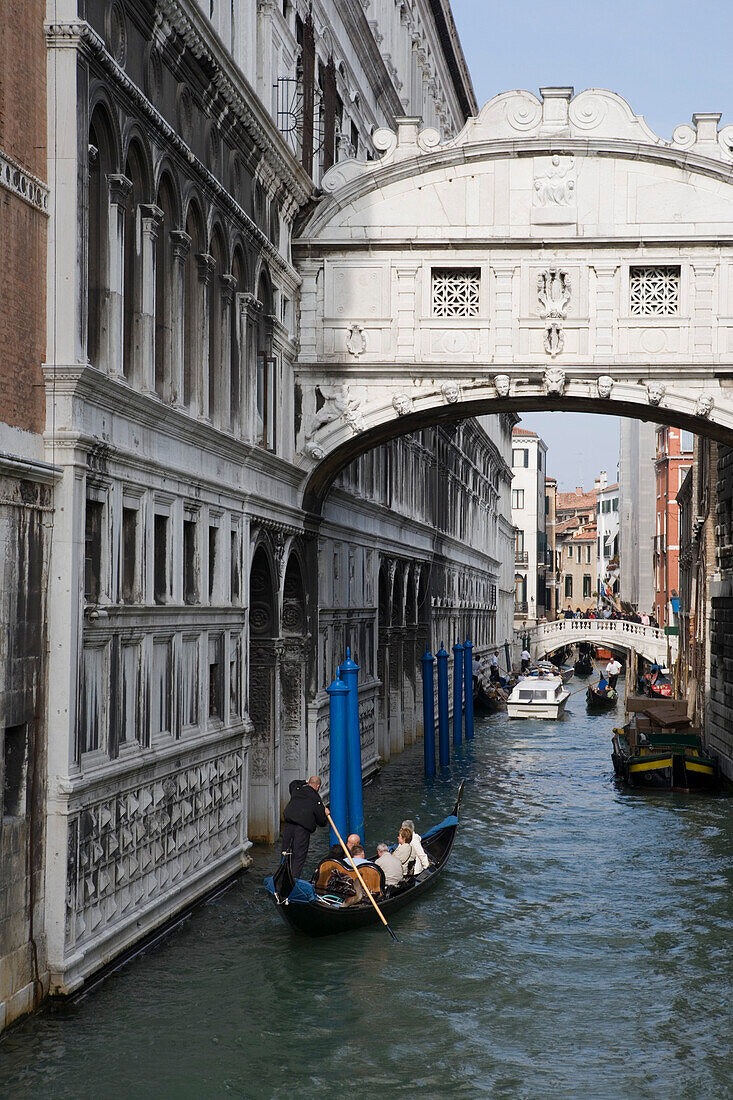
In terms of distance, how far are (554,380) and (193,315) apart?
16.8 ft

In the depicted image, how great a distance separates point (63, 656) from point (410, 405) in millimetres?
8085

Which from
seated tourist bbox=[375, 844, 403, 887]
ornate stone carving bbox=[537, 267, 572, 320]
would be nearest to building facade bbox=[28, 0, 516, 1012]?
seated tourist bbox=[375, 844, 403, 887]

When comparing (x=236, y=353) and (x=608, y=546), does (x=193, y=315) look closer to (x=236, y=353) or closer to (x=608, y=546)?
(x=236, y=353)

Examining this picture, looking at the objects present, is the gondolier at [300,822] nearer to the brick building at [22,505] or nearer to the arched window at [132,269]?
the brick building at [22,505]

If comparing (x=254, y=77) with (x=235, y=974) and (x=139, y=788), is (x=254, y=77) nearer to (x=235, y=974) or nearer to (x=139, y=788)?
(x=139, y=788)

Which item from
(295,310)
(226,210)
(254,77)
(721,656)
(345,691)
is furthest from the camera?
(721,656)

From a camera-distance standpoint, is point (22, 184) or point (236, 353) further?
point (236, 353)

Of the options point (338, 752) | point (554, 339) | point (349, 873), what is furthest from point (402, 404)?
point (349, 873)

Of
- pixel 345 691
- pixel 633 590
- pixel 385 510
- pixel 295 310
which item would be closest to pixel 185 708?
pixel 345 691

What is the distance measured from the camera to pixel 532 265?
55.3 ft

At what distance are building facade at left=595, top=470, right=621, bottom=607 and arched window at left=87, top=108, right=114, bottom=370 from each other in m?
77.7

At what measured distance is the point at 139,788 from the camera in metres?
11.3

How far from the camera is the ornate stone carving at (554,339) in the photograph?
16828mm

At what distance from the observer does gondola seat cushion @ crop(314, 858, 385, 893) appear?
525 inches
